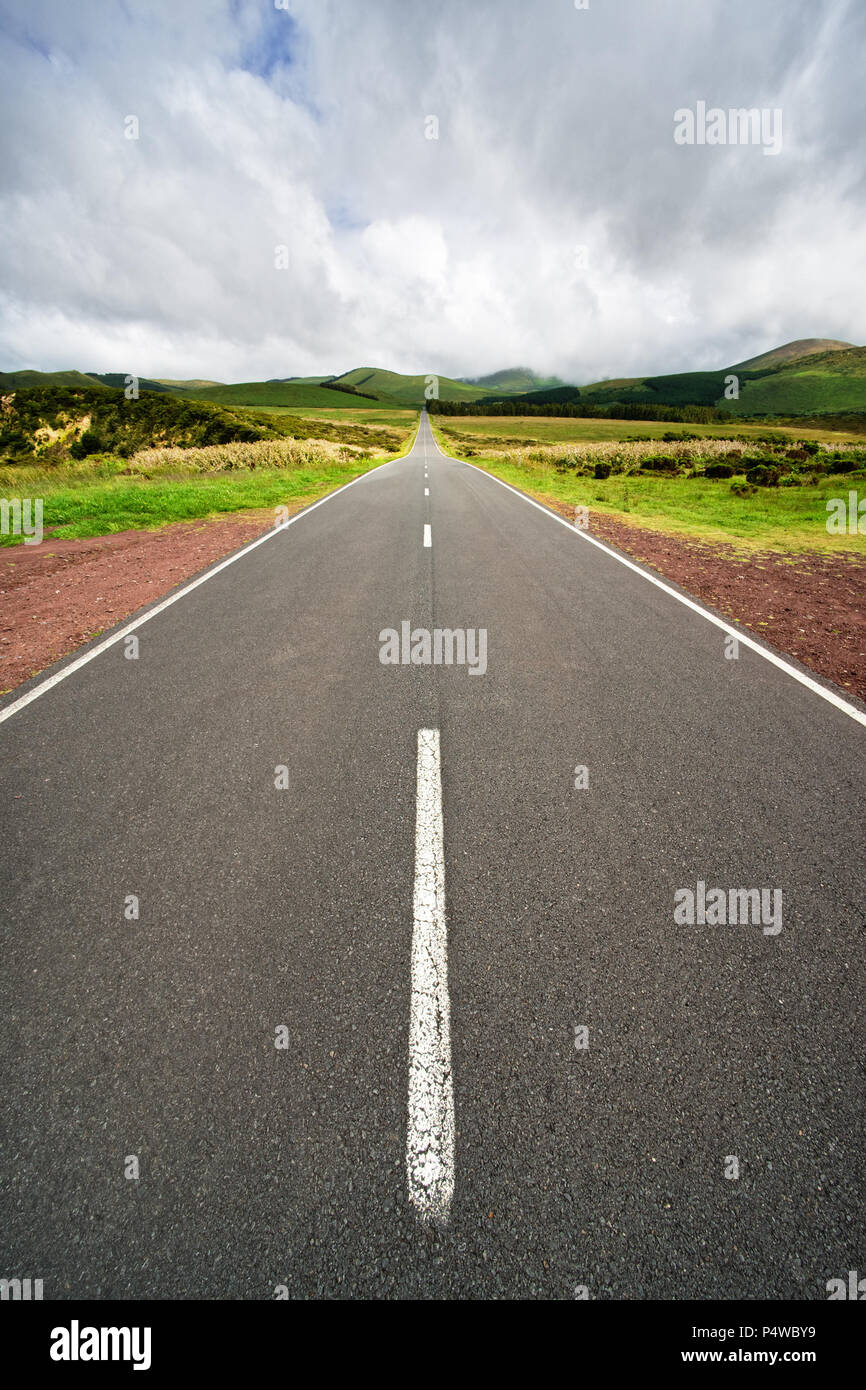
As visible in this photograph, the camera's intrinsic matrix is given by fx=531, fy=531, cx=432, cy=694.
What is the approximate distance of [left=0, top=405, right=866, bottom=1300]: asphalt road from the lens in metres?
1.62

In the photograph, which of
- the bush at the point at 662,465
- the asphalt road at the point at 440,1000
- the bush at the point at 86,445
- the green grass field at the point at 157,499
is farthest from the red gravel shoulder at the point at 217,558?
the bush at the point at 86,445

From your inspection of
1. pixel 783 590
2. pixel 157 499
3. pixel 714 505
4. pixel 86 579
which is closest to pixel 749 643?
pixel 783 590

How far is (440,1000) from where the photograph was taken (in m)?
2.22

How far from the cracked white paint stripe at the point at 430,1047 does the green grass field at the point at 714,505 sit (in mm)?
10633

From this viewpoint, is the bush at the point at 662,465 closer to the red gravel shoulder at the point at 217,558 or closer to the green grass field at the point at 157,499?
the green grass field at the point at 157,499

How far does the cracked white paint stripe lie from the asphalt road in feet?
0.08

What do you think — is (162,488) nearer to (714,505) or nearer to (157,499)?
(157,499)

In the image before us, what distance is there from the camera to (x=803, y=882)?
280 centimetres

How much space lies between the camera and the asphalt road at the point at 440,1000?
1.62 metres

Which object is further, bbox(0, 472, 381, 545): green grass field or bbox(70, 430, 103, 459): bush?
bbox(70, 430, 103, 459): bush

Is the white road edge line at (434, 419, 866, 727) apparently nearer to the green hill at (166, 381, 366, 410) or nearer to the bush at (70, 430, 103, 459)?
the bush at (70, 430, 103, 459)

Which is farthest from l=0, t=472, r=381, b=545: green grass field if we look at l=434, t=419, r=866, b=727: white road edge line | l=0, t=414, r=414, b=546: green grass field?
l=434, t=419, r=866, b=727: white road edge line
